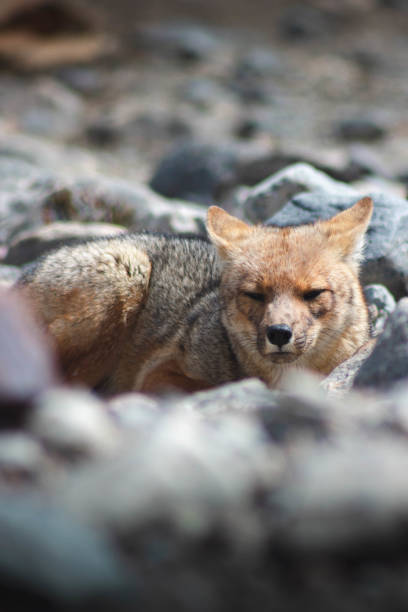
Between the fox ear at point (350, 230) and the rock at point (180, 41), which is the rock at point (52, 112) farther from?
the fox ear at point (350, 230)

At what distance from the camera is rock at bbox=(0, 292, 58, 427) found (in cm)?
257

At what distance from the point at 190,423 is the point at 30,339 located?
0.87 m

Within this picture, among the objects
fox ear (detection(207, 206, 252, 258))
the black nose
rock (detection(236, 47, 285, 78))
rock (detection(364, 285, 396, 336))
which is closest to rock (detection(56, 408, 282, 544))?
the black nose

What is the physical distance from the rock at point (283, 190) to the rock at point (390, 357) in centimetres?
299

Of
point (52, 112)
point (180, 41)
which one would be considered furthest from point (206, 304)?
point (180, 41)

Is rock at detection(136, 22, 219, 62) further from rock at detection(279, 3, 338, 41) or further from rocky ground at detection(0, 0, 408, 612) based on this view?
rocky ground at detection(0, 0, 408, 612)

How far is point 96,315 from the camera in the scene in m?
4.82

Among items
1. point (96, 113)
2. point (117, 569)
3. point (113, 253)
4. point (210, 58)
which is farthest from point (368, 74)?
point (117, 569)

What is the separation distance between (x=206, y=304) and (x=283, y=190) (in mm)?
1869

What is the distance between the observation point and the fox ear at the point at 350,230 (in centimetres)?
470

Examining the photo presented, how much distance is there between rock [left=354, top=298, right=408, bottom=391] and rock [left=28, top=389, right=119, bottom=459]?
152 centimetres

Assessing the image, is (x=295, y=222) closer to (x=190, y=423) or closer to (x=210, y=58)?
(x=190, y=423)

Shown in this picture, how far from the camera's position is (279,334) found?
4.04 m

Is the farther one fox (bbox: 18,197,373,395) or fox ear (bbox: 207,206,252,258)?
fox ear (bbox: 207,206,252,258)
